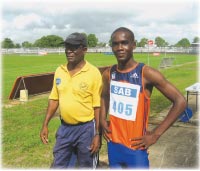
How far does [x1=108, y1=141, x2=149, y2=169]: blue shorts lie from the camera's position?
3.01 meters

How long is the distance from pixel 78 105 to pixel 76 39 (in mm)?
767

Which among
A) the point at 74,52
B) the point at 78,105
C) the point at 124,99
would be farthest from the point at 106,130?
the point at 74,52

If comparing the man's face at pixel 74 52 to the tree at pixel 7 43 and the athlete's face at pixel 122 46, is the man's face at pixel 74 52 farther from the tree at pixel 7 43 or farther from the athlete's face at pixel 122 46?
the tree at pixel 7 43

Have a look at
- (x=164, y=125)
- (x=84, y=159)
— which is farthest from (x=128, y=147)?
(x=84, y=159)

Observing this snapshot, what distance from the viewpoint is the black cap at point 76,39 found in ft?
12.3

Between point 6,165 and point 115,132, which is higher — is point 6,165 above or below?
below

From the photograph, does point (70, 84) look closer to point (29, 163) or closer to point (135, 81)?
point (135, 81)

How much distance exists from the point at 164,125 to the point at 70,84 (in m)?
1.30

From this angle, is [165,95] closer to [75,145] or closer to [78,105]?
[78,105]

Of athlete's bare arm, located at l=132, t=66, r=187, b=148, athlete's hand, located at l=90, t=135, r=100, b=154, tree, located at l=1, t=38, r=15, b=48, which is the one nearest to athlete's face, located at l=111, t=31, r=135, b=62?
athlete's bare arm, located at l=132, t=66, r=187, b=148

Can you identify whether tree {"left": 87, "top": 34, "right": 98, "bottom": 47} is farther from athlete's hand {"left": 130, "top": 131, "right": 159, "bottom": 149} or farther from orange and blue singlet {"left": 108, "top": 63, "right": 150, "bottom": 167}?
athlete's hand {"left": 130, "top": 131, "right": 159, "bottom": 149}

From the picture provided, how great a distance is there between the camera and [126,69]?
3.06 metres

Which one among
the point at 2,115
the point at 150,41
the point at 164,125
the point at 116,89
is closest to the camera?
the point at 164,125

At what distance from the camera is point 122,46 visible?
3059 millimetres
